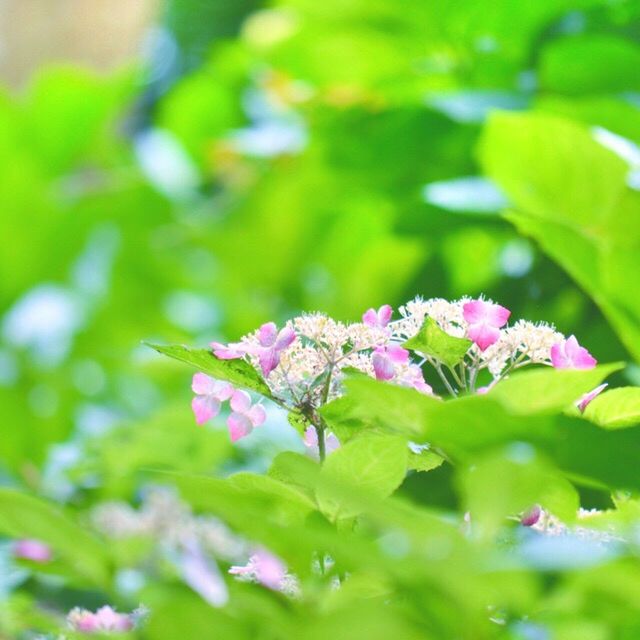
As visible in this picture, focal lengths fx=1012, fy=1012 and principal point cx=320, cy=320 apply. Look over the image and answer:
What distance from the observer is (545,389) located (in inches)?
9.4

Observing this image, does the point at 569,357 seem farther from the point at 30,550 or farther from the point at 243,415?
the point at 30,550

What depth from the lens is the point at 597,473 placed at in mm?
279

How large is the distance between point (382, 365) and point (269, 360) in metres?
0.03

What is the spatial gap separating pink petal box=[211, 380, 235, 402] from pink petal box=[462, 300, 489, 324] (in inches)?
3.0

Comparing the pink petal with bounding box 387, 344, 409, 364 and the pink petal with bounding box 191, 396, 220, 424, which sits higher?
the pink petal with bounding box 387, 344, 409, 364

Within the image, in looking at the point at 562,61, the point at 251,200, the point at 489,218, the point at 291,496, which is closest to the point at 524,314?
the point at 489,218

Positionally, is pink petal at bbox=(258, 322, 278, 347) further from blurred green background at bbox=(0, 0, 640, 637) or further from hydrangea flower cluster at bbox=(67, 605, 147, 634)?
blurred green background at bbox=(0, 0, 640, 637)

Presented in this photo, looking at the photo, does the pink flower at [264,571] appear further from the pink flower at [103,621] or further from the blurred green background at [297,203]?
the blurred green background at [297,203]

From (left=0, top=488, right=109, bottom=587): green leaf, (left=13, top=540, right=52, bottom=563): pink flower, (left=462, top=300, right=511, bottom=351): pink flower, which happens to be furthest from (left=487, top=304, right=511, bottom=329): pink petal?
(left=13, top=540, right=52, bottom=563): pink flower

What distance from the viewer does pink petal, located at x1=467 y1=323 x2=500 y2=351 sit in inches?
11.4

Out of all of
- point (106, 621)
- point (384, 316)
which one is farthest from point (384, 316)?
point (106, 621)

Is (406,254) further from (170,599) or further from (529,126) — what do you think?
(170,599)

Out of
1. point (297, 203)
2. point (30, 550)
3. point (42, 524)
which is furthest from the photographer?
point (297, 203)

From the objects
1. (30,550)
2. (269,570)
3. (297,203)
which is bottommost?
(297,203)
